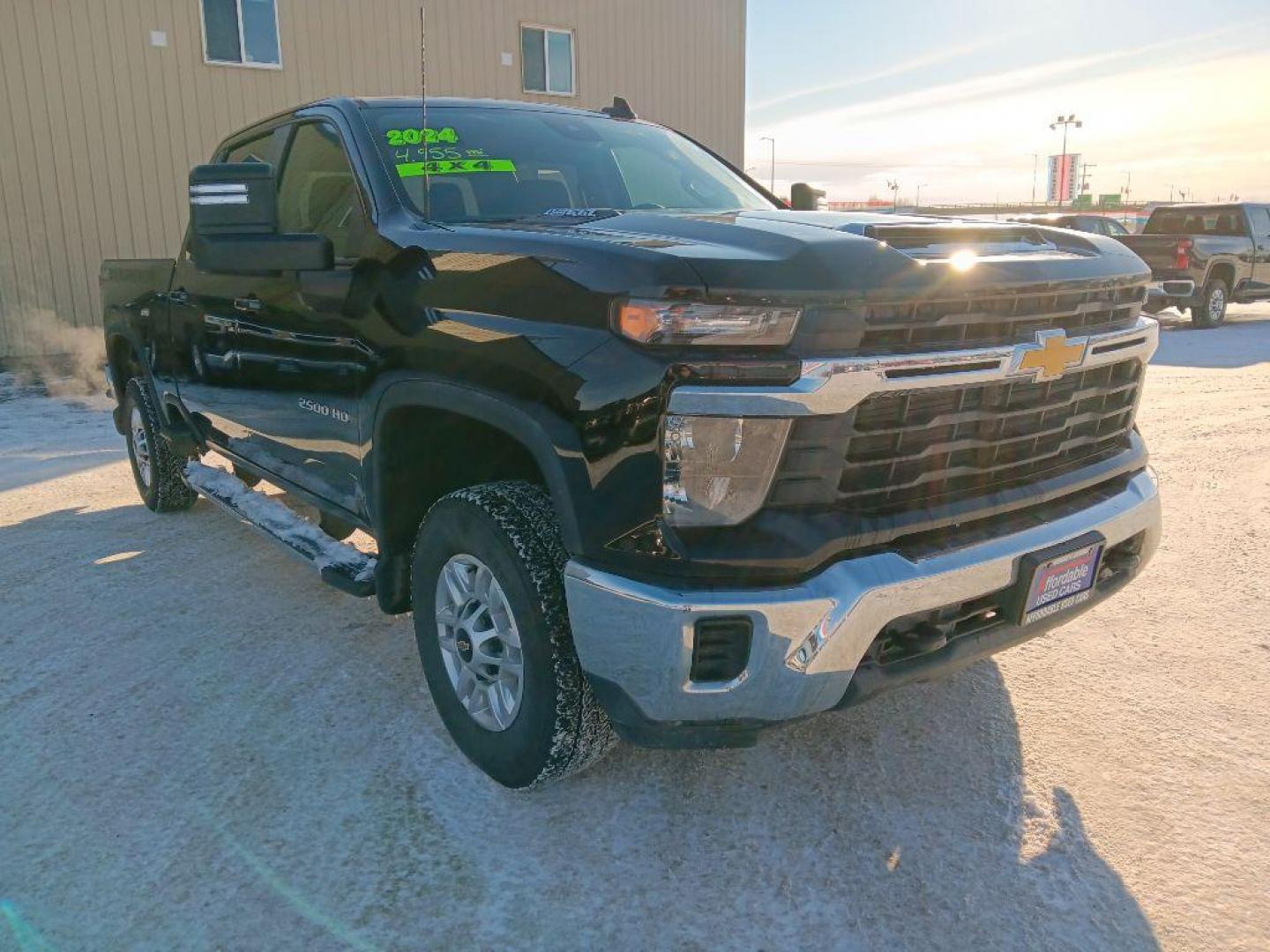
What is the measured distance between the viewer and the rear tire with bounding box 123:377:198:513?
5.37 metres

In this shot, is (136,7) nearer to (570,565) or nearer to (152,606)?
(152,606)

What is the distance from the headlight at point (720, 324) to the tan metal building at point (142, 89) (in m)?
11.6

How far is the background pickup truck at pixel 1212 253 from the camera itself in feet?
48.1

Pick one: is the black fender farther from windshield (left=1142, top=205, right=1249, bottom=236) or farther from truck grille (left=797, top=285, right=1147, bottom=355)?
windshield (left=1142, top=205, right=1249, bottom=236)

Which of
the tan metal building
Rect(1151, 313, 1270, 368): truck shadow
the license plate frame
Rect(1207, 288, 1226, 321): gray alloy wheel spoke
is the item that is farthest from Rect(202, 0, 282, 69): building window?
Rect(1207, 288, 1226, 321): gray alloy wheel spoke

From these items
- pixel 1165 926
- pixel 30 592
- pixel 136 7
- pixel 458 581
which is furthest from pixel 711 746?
pixel 136 7

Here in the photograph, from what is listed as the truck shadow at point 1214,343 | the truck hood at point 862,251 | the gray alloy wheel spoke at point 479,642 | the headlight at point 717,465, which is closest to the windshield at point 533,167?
the truck hood at point 862,251

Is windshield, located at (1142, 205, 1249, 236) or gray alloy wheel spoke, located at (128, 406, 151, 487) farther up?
windshield, located at (1142, 205, 1249, 236)

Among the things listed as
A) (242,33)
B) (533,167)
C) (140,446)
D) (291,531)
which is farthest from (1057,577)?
(242,33)

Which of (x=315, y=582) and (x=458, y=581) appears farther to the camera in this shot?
(x=315, y=582)

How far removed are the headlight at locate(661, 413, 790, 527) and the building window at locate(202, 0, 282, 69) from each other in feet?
39.4

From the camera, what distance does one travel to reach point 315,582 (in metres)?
4.43

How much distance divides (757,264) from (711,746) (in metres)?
1.09

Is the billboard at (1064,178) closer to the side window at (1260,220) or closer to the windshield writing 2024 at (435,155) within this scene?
the side window at (1260,220)
